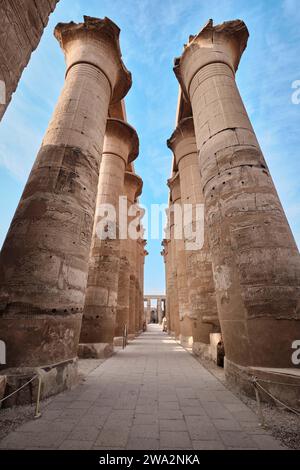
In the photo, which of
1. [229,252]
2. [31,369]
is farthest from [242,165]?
[31,369]

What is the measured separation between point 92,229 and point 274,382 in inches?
189

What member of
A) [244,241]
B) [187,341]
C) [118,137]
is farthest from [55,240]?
[187,341]

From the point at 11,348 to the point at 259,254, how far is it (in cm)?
470

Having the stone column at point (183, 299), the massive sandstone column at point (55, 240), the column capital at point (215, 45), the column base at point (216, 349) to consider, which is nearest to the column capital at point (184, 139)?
the column capital at point (215, 45)

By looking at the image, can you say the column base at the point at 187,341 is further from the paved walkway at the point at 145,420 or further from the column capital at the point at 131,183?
the column capital at the point at 131,183

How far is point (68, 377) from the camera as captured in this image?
4352 mm

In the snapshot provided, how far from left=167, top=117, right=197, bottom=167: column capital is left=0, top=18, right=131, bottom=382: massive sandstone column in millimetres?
5754

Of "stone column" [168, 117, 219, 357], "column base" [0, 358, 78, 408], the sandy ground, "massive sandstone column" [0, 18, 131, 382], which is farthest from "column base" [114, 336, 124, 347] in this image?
the sandy ground

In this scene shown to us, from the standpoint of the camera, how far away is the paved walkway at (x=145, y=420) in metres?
2.40

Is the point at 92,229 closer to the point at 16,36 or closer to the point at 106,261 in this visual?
the point at 106,261

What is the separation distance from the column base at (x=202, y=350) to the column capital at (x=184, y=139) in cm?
902

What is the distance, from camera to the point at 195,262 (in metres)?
9.56

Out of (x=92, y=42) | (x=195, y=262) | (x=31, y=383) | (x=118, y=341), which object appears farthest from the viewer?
(x=118, y=341)

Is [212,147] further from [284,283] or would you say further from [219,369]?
[219,369]
